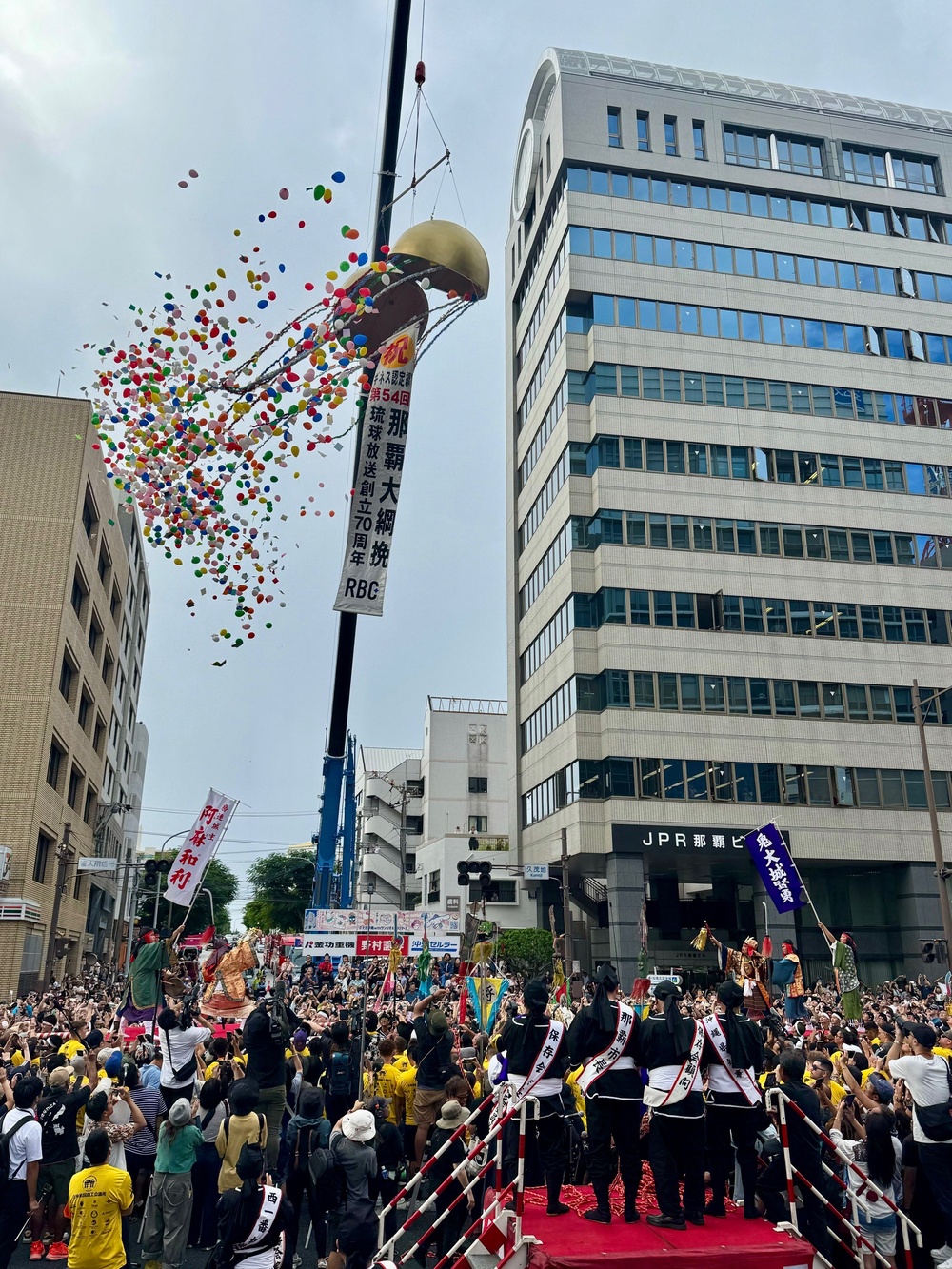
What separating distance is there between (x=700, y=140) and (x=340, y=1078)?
154 feet

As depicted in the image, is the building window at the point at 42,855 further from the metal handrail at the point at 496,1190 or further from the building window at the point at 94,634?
the metal handrail at the point at 496,1190

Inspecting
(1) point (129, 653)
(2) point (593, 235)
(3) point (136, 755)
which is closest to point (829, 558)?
(2) point (593, 235)

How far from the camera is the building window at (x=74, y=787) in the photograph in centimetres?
4444

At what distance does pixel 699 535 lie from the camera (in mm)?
41312

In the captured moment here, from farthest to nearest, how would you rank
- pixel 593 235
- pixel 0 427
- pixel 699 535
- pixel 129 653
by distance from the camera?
pixel 129 653 < pixel 593 235 < pixel 699 535 < pixel 0 427

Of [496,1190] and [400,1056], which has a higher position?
[400,1056]

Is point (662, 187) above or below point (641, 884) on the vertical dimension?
above

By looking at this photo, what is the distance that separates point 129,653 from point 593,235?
131ft

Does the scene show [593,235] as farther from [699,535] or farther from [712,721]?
[712,721]

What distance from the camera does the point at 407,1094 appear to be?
1099cm

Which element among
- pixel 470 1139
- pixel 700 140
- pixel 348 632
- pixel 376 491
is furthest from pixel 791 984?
pixel 700 140

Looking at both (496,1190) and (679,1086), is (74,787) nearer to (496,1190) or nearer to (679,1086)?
(496,1190)

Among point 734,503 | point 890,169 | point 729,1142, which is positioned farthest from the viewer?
point 890,169

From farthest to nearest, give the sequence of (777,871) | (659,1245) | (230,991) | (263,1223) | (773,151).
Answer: (773,151)
(777,871)
(230,991)
(659,1245)
(263,1223)
